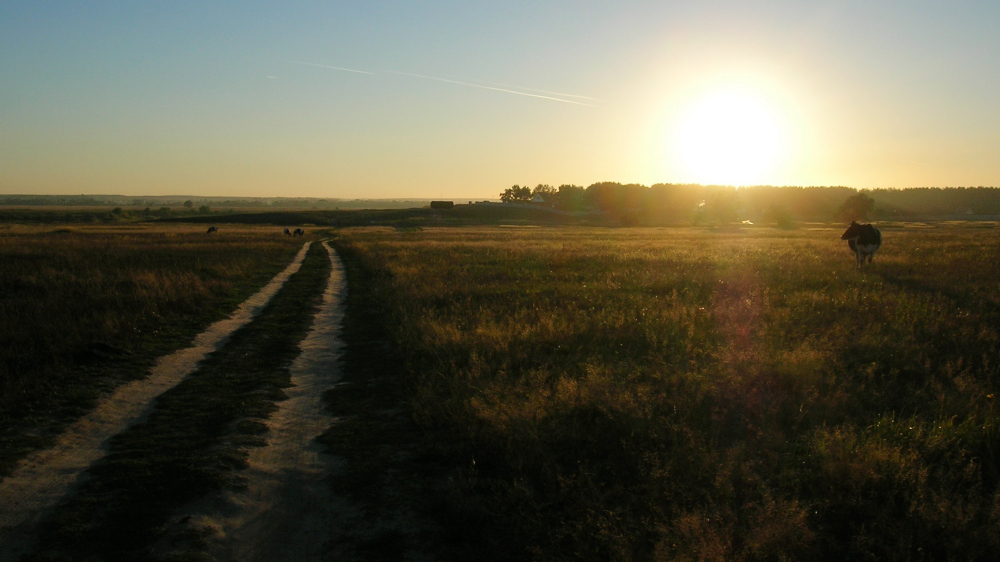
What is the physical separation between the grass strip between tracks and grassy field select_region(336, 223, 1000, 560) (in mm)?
1973

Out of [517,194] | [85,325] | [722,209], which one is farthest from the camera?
[517,194]

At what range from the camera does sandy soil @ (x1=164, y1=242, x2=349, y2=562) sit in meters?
4.29

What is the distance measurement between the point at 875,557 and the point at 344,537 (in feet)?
11.7

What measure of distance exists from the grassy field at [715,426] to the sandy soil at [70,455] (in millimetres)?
3081

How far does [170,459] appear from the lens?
5707 millimetres

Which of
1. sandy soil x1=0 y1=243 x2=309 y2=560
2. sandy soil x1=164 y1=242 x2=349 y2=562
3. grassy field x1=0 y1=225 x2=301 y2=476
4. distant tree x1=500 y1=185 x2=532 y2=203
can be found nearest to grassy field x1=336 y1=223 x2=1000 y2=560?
sandy soil x1=164 y1=242 x2=349 y2=562

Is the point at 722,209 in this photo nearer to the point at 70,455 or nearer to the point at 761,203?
the point at 761,203

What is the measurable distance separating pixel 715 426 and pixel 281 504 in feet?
13.5

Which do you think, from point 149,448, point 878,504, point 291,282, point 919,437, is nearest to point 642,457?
point 878,504

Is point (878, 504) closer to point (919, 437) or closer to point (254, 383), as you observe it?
point (919, 437)

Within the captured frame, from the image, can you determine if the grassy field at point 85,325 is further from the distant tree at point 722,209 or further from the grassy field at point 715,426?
the distant tree at point 722,209

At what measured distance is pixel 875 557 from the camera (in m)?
3.89

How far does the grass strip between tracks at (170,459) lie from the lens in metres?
4.31

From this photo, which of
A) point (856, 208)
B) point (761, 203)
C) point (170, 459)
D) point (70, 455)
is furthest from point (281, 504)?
point (761, 203)
